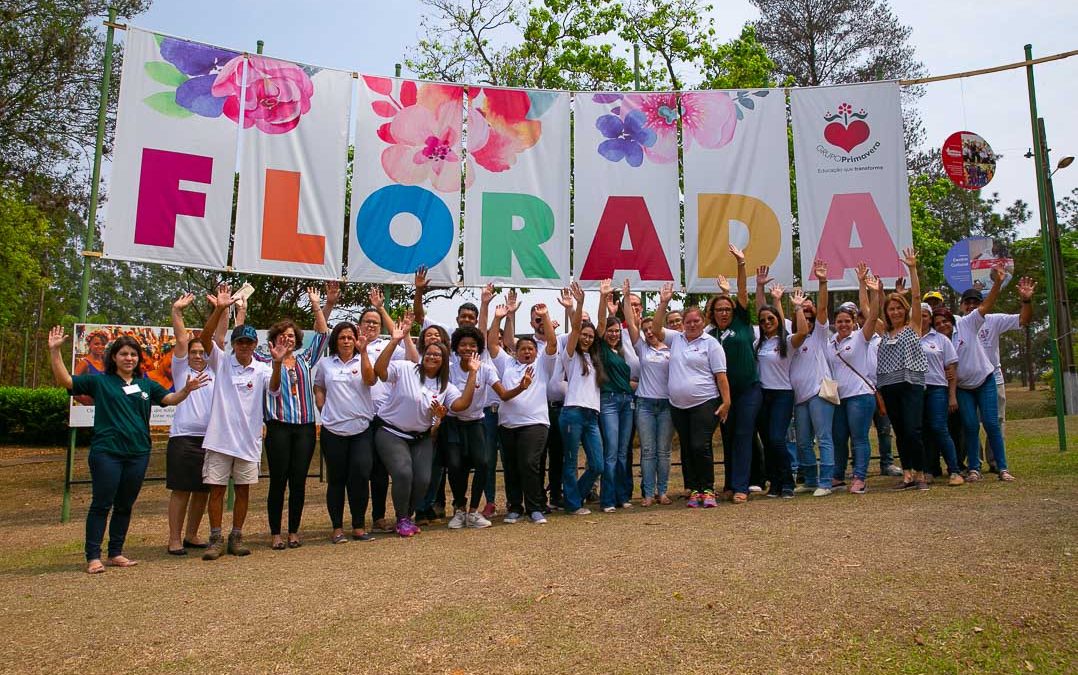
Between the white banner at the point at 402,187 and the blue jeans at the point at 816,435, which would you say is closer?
the blue jeans at the point at 816,435

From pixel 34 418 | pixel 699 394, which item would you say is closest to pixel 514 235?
pixel 699 394

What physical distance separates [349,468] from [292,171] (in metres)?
4.07

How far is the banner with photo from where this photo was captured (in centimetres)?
962

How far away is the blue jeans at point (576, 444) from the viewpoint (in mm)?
6957

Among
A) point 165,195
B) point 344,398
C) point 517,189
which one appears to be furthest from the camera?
point 517,189

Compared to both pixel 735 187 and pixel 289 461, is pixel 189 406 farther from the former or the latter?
pixel 735 187

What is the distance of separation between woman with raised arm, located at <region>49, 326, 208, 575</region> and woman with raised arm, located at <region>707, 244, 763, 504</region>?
449 cm

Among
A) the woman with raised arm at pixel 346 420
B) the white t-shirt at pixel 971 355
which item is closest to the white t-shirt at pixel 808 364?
the white t-shirt at pixel 971 355

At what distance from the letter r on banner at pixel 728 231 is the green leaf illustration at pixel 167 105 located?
594 centimetres

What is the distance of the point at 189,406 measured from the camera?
243 inches

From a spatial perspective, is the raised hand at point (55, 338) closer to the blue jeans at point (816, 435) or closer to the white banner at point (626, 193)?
the white banner at point (626, 193)

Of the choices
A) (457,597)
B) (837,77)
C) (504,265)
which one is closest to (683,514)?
(457,597)

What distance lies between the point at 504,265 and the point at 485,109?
77.0 inches

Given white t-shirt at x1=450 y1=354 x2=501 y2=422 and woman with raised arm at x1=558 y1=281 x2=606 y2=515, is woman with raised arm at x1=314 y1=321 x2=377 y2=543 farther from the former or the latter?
woman with raised arm at x1=558 y1=281 x2=606 y2=515
